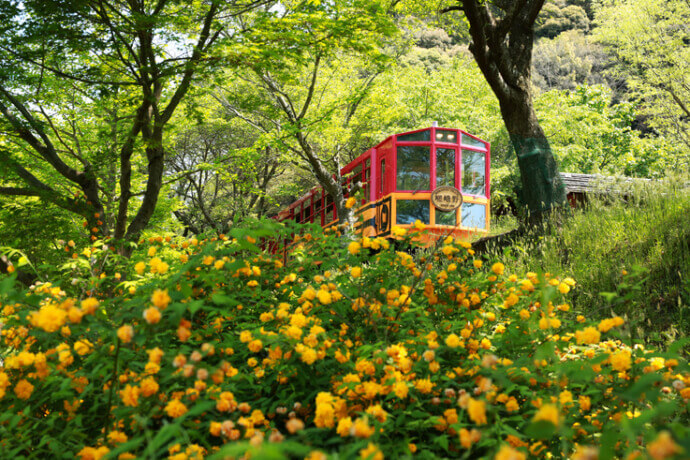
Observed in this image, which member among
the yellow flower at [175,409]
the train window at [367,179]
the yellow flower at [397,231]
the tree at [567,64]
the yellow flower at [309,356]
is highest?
the tree at [567,64]

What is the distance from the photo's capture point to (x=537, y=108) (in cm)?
1928

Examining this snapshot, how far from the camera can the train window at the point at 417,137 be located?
1002 centimetres

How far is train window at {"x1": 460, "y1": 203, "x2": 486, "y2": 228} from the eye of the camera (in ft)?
33.1

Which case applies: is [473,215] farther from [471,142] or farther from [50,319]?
[50,319]

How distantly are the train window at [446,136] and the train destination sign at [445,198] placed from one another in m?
1.07

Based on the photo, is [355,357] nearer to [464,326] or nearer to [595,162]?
[464,326]

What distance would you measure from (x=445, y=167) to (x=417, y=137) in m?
0.86

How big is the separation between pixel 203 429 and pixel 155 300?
0.61 metres

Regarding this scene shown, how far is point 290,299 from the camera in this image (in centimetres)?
264

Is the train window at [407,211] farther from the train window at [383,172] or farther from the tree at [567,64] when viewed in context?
the tree at [567,64]

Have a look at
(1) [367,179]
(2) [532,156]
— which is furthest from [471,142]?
(2) [532,156]

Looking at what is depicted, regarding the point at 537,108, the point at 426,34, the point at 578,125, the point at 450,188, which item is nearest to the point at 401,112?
the point at 537,108

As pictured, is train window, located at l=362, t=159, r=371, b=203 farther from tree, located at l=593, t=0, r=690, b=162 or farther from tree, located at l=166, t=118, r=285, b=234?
tree, located at l=593, t=0, r=690, b=162

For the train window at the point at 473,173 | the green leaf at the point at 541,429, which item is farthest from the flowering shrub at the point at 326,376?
the train window at the point at 473,173
